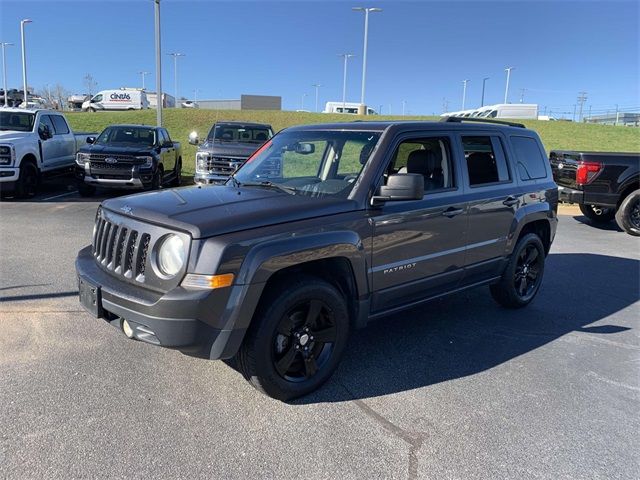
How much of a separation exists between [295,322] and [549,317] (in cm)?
315

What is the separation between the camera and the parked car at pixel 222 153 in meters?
11.1

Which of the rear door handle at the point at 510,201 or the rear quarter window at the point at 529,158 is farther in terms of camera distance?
the rear quarter window at the point at 529,158

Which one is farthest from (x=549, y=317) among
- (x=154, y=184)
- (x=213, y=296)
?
(x=154, y=184)

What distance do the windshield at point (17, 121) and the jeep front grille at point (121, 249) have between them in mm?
10350

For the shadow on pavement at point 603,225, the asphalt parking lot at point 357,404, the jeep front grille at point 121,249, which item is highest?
the jeep front grille at point 121,249

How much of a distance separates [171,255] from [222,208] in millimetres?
485

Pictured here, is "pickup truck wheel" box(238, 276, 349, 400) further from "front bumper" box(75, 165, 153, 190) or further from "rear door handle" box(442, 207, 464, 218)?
"front bumper" box(75, 165, 153, 190)

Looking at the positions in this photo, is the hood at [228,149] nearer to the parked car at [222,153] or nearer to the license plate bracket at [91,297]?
→ the parked car at [222,153]

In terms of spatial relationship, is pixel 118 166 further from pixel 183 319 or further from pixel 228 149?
pixel 183 319

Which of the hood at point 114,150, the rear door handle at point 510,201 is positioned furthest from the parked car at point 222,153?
the rear door handle at point 510,201

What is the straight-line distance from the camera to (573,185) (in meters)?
10.3

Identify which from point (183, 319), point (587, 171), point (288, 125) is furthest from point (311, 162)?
point (288, 125)

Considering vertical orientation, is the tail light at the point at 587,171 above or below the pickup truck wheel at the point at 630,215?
above

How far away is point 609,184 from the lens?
10.1 metres
